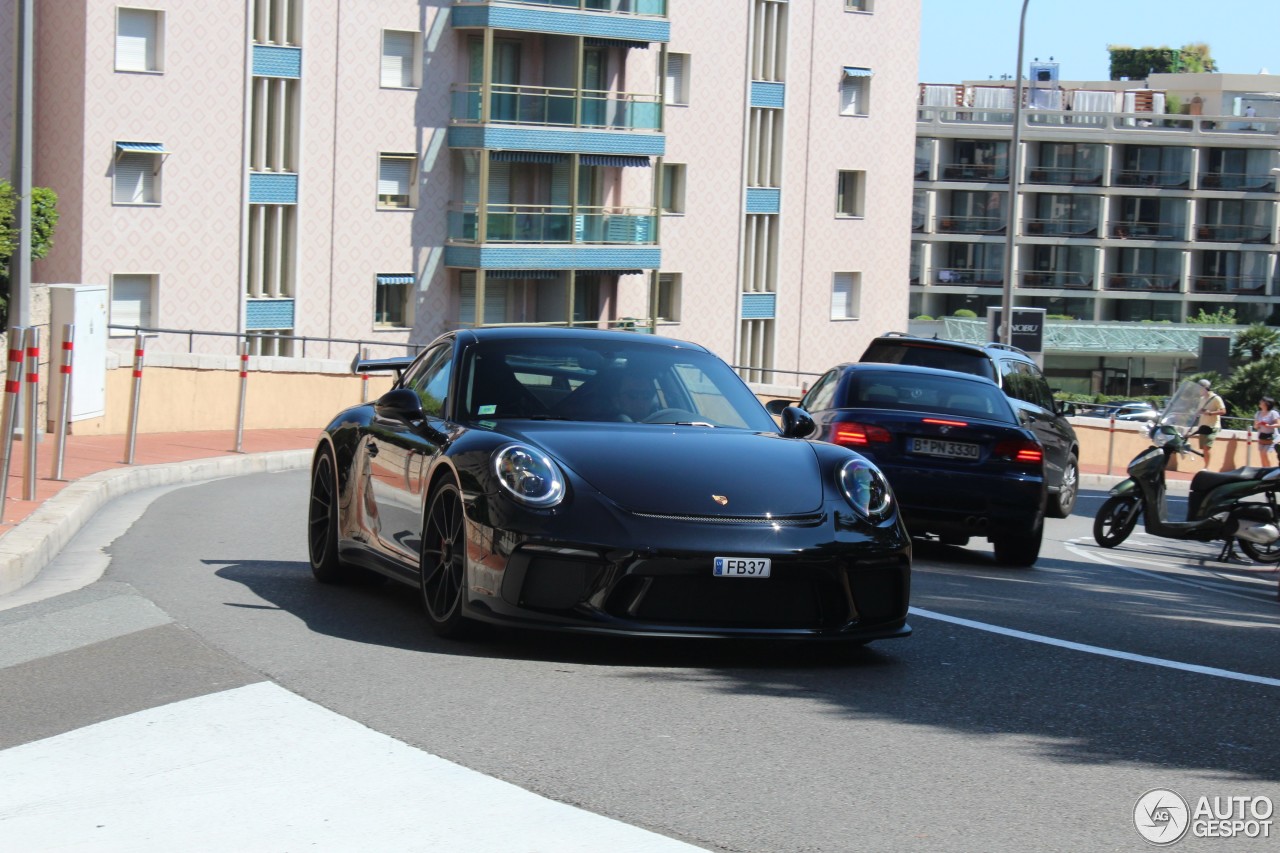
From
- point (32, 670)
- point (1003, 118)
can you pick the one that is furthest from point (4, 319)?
point (1003, 118)

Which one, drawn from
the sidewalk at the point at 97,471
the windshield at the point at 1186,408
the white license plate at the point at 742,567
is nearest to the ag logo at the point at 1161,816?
the white license plate at the point at 742,567

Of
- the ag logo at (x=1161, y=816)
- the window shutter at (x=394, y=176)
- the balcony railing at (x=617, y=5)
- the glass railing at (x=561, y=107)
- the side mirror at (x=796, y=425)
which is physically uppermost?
→ the balcony railing at (x=617, y=5)

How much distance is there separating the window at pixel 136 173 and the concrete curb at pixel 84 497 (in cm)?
2270

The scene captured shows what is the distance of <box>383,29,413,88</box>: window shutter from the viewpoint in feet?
157

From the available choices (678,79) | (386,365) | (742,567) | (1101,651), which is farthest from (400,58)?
(742,567)

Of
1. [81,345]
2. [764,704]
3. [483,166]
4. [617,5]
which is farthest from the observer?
[617,5]

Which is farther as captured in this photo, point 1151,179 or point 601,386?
point 1151,179

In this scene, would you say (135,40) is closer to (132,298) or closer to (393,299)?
(132,298)

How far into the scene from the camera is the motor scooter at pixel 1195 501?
14.7 meters

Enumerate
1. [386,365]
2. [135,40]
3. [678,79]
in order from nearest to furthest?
1. [386,365]
2. [135,40]
3. [678,79]

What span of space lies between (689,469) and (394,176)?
4212cm

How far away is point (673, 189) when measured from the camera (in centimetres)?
5472

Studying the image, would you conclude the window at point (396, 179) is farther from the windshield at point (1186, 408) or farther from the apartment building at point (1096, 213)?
the apartment building at point (1096, 213)

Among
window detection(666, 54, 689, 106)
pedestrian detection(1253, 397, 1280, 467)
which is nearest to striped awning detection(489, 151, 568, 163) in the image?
window detection(666, 54, 689, 106)
